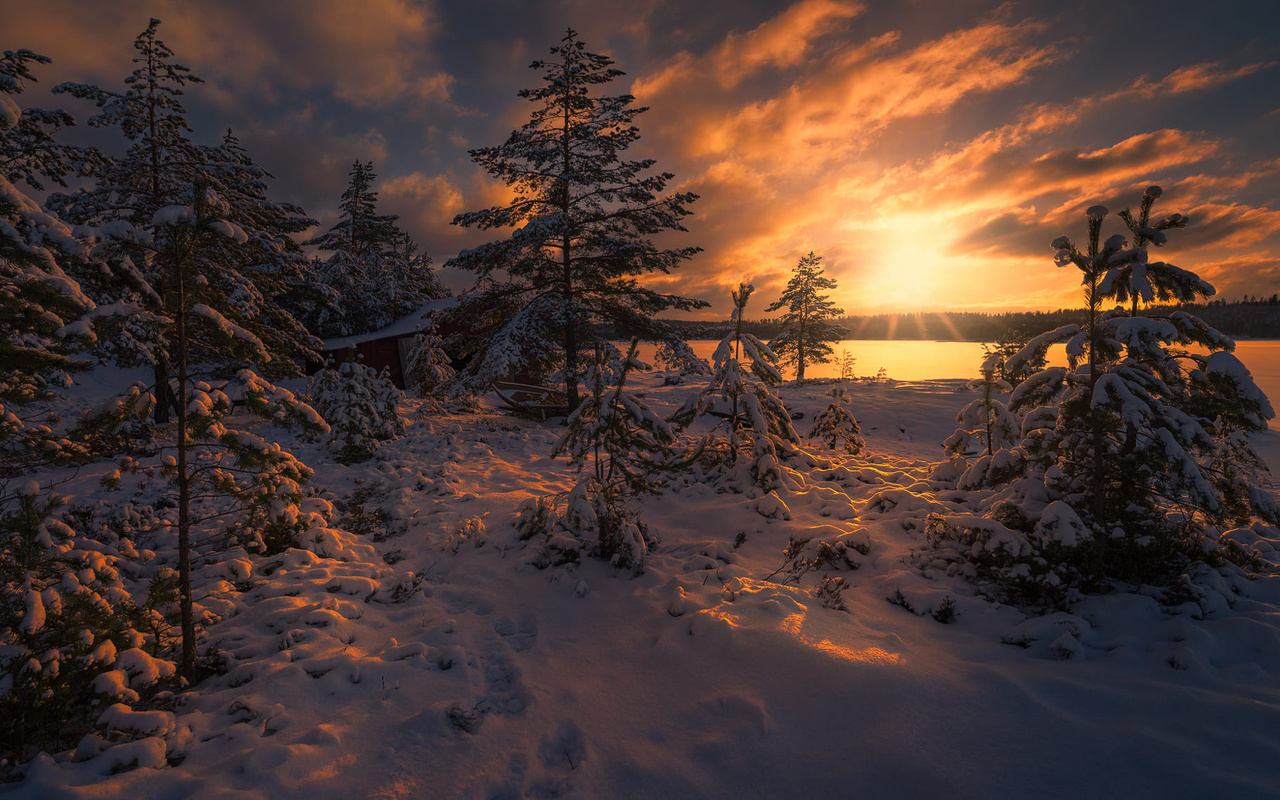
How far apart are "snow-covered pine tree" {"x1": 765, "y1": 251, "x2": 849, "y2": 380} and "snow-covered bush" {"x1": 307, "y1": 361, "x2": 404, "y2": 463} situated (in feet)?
80.1

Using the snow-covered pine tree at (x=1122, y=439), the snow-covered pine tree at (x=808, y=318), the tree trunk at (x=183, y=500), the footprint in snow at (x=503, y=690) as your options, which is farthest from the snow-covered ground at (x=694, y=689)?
the snow-covered pine tree at (x=808, y=318)

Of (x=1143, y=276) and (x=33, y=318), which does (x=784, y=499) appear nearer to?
(x=1143, y=276)

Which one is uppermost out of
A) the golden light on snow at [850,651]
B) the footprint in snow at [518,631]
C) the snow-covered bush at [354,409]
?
the snow-covered bush at [354,409]

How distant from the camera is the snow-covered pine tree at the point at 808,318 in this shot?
99.7 feet

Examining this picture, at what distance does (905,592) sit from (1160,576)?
7.53 feet

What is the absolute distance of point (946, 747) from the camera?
2.94m

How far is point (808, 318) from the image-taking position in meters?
31.0

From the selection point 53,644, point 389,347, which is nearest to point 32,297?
point 53,644

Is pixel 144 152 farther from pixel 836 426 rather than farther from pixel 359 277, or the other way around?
pixel 836 426

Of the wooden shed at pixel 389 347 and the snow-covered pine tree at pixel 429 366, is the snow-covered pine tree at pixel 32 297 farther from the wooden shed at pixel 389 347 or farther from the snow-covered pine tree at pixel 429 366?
the wooden shed at pixel 389 347

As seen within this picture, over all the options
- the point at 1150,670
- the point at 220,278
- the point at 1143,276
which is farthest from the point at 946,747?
the point at 220,278

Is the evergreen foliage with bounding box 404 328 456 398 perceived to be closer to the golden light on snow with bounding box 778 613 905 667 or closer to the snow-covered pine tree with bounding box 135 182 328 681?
the snow-covered pine tree with bounding box 135 182 328 681

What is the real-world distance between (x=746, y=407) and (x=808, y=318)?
2541 cm

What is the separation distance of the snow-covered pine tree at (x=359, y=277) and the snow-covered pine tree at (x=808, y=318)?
76.5 feet
